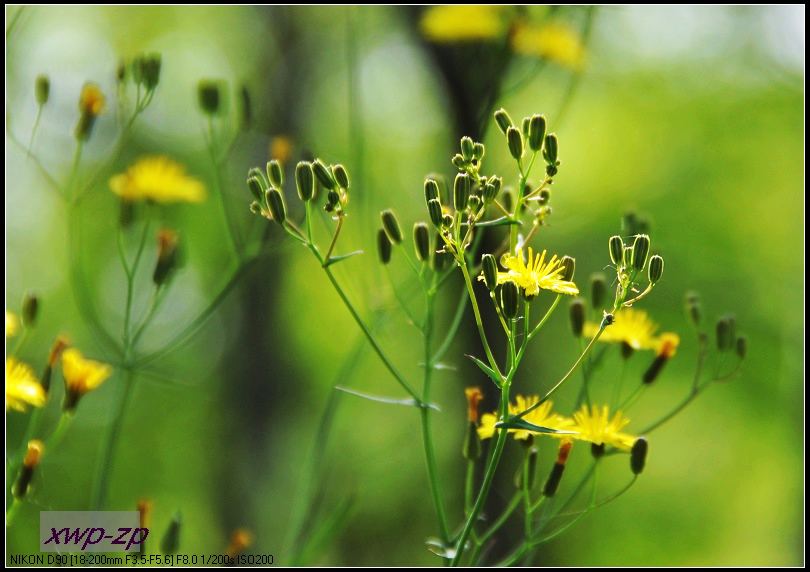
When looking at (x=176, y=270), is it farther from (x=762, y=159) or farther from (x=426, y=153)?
(x=762, y=159)

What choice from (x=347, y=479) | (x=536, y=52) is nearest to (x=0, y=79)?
(x=536, y=52)

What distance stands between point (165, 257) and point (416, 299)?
16.1ft

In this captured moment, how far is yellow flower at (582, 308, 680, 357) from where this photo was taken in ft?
4.45

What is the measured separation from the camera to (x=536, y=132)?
1076 mm

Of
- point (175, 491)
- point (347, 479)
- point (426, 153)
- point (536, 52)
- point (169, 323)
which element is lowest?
point (175, 491)

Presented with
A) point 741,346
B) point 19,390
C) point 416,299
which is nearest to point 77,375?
point 19,390

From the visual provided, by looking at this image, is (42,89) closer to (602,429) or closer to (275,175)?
(275,175)

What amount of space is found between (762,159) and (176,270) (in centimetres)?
701

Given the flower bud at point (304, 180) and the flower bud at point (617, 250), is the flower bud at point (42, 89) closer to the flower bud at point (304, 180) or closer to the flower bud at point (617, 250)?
the flower bud at point (304, 180)

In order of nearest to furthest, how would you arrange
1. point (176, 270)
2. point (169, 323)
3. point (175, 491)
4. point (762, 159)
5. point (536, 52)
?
1. point (176, 270)
2. point (536, 52)
3. point (169, 323)
4. point (762, 159)
5. point (175, 491)

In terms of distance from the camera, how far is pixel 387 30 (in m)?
6.58

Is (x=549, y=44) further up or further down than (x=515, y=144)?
further up

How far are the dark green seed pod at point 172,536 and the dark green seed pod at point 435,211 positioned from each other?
0.68 meters

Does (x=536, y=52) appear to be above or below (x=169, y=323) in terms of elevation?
above
